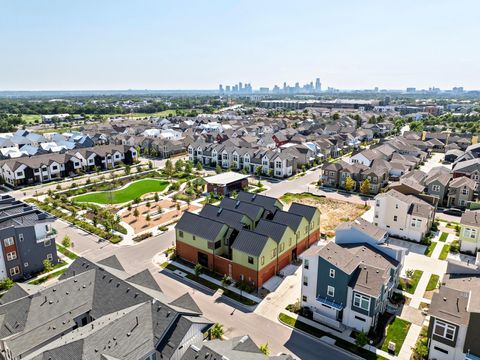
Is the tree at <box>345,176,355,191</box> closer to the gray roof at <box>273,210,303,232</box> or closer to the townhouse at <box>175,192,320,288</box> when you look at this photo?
the townhouse at <box>175,192,320,288</box>

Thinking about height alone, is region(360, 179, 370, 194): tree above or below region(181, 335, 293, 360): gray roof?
below

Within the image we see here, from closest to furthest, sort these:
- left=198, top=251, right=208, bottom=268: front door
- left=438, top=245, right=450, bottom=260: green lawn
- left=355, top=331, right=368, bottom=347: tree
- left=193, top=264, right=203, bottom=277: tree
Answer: left=355, top=331, right=368, bottom=347: tree, left=193, top=264, right=203, bottom=277: tree, left=198, top=251, right=208, bottom=268: front door, left=438, top=245, right=450, bottom=260: green lawn

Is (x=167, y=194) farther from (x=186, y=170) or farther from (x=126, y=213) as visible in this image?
(x=186, y=170)

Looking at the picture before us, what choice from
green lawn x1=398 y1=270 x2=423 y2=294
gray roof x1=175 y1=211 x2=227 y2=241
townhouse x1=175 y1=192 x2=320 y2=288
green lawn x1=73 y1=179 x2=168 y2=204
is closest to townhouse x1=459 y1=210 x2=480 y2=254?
green lawn x1=398 y1=270 x2=423 y2=294

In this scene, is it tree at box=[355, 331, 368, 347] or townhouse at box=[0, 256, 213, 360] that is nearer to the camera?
townhouse at box=[0, 256, 213, 360]

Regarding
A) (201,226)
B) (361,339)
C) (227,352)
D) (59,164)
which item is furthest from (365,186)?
(59,164)

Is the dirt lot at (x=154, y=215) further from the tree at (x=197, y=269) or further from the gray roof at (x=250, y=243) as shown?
the gray roof at (x=250, y=243)

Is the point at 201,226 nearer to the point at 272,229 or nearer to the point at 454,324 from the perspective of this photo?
the point at 272,229
